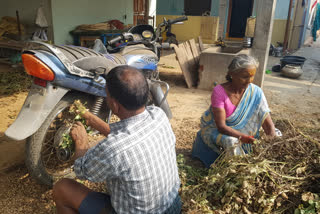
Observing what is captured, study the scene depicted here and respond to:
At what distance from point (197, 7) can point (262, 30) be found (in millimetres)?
→ 9869

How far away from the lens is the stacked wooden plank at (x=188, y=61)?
6407 mm

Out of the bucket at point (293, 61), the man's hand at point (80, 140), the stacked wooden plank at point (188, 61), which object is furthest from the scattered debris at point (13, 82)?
the bucket at point (293, 61)

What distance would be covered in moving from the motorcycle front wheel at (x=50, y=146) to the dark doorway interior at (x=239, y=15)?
46.9 ft

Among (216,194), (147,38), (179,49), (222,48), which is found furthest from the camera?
(222,48)

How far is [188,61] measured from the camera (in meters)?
6.61

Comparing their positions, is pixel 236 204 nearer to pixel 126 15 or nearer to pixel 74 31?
pixel 74 31

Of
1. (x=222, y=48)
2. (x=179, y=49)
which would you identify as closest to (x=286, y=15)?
(x=222, y=48)

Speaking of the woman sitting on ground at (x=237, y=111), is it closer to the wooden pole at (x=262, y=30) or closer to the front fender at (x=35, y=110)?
the front fender at (x=35, y=110)

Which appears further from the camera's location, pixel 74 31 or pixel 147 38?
pixel 74 31

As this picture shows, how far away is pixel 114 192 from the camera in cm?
160

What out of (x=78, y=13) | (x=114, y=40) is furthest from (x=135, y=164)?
(x=78, y=13)

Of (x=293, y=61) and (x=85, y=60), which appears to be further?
(x=293, y=61)

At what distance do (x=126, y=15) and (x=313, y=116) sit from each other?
8.08 metres

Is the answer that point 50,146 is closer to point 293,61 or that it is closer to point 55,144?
point 55,144
